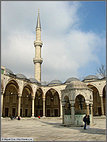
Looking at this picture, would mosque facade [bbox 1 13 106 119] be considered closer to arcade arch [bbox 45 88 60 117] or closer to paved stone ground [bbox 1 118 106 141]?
arcade arch [bbox 45 88 60 117]

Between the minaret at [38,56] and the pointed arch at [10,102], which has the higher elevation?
the minaret at [38,56]

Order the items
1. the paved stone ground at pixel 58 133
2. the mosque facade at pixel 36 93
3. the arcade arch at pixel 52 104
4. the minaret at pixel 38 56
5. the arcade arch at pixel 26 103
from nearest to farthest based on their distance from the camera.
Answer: the paved stone ground at pixel 58 133 < the mosque facade at pixel 36 93 < the arcade arch at pixel 26 103 < the arcade arch at pixel 52 104 < the minaret at pixel 38 56

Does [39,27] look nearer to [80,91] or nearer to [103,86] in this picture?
[103,86]

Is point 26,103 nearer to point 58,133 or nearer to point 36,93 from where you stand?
point 36,93

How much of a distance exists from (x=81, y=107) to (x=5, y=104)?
1959 centimetres

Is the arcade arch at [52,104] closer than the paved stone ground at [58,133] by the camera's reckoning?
No

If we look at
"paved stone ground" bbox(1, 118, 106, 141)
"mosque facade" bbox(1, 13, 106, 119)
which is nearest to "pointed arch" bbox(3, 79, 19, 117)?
"mosque facade" bbox(1, 13, 106, 119)

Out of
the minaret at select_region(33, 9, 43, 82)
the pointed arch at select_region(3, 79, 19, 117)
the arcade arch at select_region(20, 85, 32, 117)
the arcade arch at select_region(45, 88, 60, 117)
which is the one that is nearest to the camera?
the pointed arch at select_region(3, 79, 19, 117)

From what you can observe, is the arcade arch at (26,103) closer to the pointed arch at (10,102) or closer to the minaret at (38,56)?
the pointed arch at (10,102)

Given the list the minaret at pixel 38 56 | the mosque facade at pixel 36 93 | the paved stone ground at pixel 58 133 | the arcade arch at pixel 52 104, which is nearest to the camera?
the paved stone ground at pixel 58 133

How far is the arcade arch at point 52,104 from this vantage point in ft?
111

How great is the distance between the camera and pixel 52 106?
34281mm

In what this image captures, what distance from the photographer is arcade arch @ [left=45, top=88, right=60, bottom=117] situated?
111 feet

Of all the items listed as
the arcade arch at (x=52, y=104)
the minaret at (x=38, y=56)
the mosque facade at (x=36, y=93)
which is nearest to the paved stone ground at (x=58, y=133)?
the mosque facade at (x=36, y=93)
